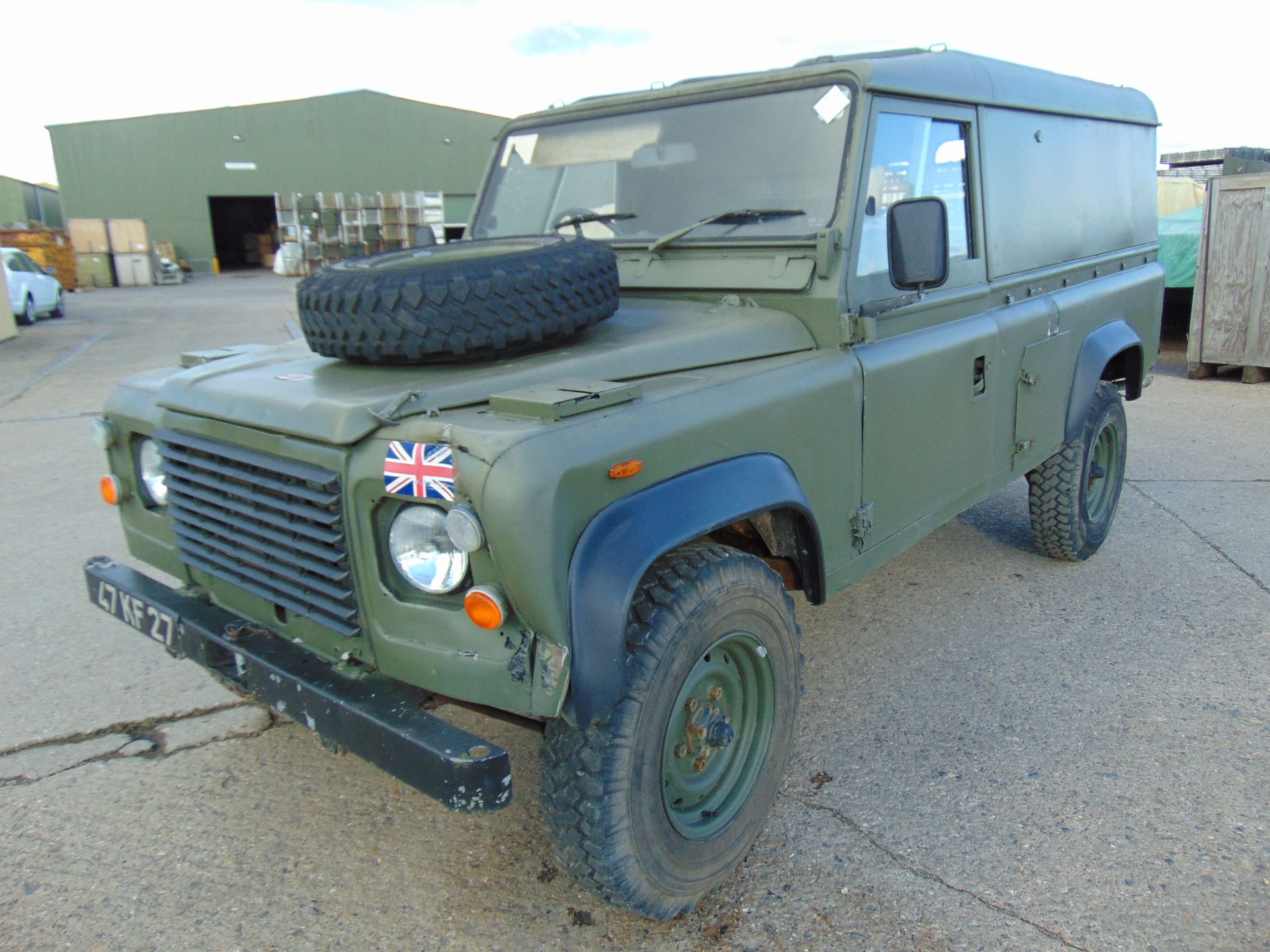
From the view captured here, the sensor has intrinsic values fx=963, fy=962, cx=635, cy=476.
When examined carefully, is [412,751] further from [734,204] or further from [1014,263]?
[1014,263]

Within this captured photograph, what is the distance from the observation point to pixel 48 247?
25.2 meters

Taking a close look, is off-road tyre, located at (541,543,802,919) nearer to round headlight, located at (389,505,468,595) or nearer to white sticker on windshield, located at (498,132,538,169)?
round headlight, located at (389,505,468,595)

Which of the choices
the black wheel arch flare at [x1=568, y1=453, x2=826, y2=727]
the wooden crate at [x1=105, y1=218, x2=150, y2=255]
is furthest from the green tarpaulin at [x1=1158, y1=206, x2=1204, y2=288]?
the wooden crate at [x1=105, y1=218, x2=150, y2=255]

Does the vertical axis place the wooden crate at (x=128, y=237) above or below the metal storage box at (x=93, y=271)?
above

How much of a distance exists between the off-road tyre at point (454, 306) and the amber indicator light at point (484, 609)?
734 mm

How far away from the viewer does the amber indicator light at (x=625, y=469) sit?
205cm

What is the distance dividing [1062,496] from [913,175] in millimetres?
1953

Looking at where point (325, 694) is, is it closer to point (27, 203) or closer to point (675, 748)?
point (675, 748)

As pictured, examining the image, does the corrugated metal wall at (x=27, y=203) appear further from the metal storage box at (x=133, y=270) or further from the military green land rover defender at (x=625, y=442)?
the military green land rover defender at (x=625, y=442)

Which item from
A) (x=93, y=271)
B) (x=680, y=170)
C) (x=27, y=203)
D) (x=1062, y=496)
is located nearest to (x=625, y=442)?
(x=680, y=170)

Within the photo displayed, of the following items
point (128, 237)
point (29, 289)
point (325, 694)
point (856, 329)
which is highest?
point (128, 237)

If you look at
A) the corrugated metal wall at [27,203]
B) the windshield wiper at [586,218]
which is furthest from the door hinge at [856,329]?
the corrugated metal wall at [27,203]

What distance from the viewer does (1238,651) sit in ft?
12.5

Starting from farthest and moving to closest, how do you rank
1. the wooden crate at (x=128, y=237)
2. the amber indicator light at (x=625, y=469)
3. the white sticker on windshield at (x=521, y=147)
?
the wooden crate at (x=128, y=237), the white sticker on windshield at (x=521, y=147), the amber indicator light at (x=625, y=469)
